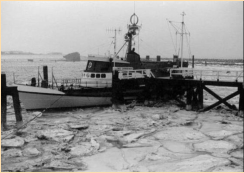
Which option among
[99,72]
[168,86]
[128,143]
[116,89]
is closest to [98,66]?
[99,72]

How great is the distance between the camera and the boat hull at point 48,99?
59.5ft

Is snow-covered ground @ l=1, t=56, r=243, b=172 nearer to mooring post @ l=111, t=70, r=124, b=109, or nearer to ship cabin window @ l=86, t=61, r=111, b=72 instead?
mooring post @ l=111, t=70, r=124, b=109

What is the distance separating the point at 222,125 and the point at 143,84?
316 inches

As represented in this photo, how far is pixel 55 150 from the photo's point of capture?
10.1 meters

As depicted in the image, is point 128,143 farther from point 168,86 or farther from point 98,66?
point 98,66

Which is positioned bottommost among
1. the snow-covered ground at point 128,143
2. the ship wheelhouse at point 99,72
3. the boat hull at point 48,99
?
the snow-covered ground at point 128,143

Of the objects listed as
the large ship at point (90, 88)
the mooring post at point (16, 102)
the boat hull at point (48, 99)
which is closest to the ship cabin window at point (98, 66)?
the large ship at point (90, 88)

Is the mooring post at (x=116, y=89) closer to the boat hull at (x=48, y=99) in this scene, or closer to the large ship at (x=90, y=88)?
the large ship at (x=90, y=88)

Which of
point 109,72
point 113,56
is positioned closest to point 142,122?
point 109,72

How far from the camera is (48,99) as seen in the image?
18.5m

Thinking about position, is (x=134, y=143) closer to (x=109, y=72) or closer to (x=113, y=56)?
(x=109, y=72)

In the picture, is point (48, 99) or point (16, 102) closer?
point (16, 102)

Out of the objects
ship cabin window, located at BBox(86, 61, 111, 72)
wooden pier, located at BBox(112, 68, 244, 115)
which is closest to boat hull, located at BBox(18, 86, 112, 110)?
wooden pier, located at BBox(112, 68, 244, 115)

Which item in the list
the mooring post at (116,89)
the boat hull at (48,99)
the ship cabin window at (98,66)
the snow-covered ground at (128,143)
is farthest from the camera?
the ship cabin window at (98,66)
